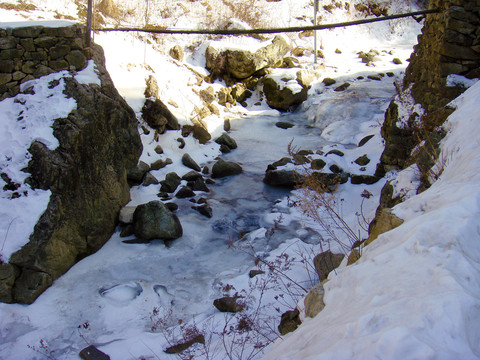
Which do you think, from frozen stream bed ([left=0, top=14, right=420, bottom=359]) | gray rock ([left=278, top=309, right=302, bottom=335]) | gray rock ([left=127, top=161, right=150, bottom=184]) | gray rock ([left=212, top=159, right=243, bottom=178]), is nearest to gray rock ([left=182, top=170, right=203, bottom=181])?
frozen stream bed ([left=0, top=14, right=420, bottom=359])

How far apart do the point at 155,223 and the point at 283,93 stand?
859cm

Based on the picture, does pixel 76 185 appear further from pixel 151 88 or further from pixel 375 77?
pixel 375 77

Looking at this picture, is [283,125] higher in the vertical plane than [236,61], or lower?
lower

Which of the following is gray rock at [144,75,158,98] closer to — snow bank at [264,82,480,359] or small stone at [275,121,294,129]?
small stone at [275,121,294,129]

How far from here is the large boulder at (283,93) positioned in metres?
13.1

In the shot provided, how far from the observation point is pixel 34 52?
5.65 meters

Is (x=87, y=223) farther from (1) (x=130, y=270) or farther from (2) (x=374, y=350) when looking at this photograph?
(2) (x=374, y=350)

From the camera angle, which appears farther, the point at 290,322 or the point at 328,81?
the point at 328,81

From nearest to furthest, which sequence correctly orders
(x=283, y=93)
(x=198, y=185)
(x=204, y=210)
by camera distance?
(x=204, y=210) < (x=198, y=185) < (x=283, y=93)

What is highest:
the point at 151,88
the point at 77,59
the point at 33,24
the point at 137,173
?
the point at 33,24

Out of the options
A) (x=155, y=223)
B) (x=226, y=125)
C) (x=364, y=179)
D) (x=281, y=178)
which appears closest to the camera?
(x=155, y=223)

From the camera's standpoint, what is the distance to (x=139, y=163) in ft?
24.7

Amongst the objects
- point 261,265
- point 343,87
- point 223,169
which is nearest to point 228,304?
point 261,265

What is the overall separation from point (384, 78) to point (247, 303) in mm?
11756
